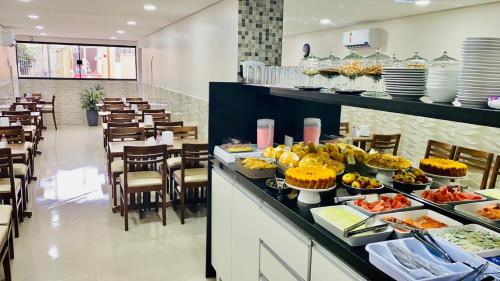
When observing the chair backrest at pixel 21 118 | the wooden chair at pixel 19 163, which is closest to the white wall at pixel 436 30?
the wooden chair at pixel 19 163

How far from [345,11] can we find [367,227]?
188 cm

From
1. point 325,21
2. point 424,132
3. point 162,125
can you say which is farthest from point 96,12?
point 424,132

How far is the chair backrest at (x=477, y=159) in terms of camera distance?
6.00ft

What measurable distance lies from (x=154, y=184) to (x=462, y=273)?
3085 mm

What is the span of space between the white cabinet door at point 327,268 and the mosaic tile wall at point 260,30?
1.89 meters

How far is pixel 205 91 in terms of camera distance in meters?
5.67

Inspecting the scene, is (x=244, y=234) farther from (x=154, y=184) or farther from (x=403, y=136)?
(x=154, y=184)

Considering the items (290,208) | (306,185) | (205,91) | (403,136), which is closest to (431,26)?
(403,136)

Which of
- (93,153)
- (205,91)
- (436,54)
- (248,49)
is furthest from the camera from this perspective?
(93,153)

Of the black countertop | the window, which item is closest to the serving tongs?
the black countertop

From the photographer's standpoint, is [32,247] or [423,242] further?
[32,247]

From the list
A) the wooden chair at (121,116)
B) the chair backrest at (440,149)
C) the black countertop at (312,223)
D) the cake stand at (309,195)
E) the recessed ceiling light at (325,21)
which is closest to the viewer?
the black countertop at (312,223)

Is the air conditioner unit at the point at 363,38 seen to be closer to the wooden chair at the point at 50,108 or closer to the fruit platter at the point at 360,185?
the fruit platter at the point at 360,185

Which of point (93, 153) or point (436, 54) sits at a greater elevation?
point (436, 54)
